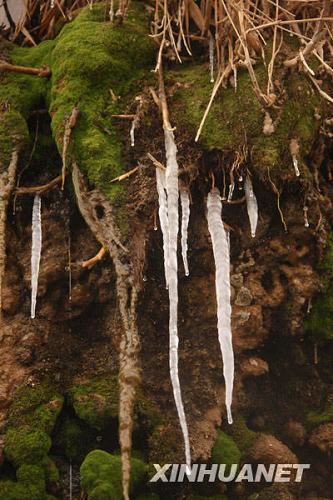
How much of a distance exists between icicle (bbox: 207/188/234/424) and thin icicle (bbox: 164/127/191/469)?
21 centimetres

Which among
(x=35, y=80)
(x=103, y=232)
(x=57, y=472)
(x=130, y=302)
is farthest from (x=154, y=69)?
(x=57, y=472)

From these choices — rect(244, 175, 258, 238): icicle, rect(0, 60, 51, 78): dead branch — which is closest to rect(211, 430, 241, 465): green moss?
rect(244, 175, 258, 238): icicle

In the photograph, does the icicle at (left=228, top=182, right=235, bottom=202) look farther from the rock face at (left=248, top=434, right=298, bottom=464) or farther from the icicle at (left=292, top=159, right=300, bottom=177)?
the rock face at (left=248, top=434, right=298, bottom=464)

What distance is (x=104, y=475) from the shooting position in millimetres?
2854

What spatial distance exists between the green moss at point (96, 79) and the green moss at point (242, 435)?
139 cm

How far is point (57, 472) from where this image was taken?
2.96 m

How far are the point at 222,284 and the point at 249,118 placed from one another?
35.7 inches

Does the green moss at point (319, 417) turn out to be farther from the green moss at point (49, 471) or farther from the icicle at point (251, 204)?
the green moss at point (49, 471)

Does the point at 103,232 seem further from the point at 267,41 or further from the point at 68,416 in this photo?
the point at 267,41

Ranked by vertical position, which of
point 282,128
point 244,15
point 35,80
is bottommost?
point 282,128

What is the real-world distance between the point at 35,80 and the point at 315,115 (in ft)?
5.30

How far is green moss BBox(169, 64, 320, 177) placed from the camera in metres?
3.11

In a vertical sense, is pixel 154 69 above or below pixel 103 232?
above

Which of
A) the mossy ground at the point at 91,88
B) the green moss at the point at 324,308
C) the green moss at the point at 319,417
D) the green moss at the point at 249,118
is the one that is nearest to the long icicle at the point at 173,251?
the green moss at the point at 249,118
